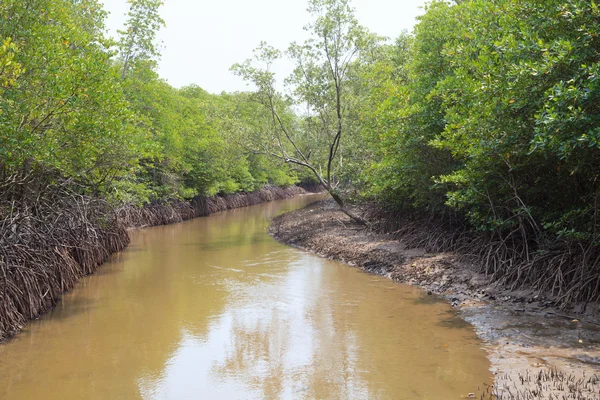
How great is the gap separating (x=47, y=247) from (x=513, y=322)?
28.7ft

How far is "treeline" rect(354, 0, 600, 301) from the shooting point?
248 inches

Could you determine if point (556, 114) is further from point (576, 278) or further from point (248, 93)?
point (248, 93)

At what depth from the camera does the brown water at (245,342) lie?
6031mm

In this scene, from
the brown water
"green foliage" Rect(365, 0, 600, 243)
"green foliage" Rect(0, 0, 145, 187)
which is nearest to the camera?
the brown water

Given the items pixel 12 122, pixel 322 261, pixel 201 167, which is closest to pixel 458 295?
pixel 322 261

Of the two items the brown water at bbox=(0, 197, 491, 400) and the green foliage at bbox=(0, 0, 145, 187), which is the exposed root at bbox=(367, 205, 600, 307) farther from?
the green foliage at bbox=(0, 0, 145, 187)

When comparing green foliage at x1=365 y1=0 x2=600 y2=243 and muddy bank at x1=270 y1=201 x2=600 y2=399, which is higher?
green foliage at x1=365 y1=0 x2=600 y2=243

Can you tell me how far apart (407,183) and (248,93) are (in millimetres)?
8400

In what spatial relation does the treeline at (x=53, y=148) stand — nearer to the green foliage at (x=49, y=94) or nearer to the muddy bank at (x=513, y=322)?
the green foliage at (x=49, y=94)

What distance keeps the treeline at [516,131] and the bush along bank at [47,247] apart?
7.96m

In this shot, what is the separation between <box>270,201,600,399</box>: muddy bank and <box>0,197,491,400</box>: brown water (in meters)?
0.37

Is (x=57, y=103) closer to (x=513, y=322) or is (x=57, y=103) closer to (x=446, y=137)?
(x=446, y=137)

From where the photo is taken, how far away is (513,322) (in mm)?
7844

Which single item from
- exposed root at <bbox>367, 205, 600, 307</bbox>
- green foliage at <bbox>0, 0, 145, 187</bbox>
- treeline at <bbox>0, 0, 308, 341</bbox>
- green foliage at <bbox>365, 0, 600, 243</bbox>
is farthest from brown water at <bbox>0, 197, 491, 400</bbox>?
green foliage at <bbox>0, 0, 145, 187</bbox>
